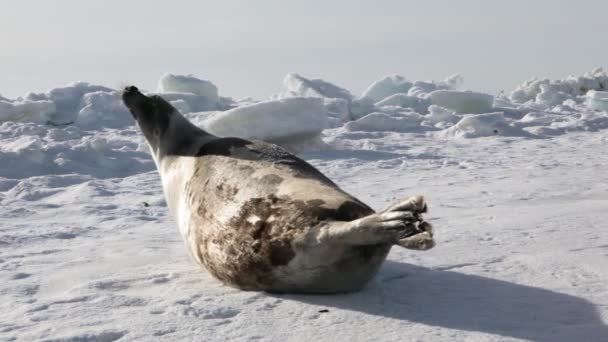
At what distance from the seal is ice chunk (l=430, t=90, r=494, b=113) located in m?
10.8

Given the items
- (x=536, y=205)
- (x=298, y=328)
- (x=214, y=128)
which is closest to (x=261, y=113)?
(x=214, y=128)

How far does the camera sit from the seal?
2.24m

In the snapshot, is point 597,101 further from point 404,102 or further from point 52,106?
point 52,106

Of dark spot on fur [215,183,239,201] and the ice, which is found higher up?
dark spot on fur [215,183,239,201]

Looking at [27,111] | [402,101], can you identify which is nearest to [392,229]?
[27,111]

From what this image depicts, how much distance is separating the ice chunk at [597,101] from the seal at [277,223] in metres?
12.6

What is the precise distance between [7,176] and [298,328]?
4.51m

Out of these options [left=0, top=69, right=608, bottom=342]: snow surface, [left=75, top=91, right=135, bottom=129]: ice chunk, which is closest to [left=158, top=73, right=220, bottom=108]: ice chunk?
[left=75, top=91, right=135, bottom=129]: ice chunk

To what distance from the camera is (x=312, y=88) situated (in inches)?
562

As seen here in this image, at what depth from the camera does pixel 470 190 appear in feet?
16.4

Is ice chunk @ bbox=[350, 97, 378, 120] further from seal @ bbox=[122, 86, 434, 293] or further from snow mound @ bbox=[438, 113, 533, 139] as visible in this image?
seal @ bbox=[122, 86, 434, 293]

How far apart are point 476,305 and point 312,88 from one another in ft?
39.6

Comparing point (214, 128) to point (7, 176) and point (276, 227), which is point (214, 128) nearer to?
point (7, 176)

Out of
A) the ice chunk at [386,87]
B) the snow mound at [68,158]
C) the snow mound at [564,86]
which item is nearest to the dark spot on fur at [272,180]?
the snow mound at [68,158]
